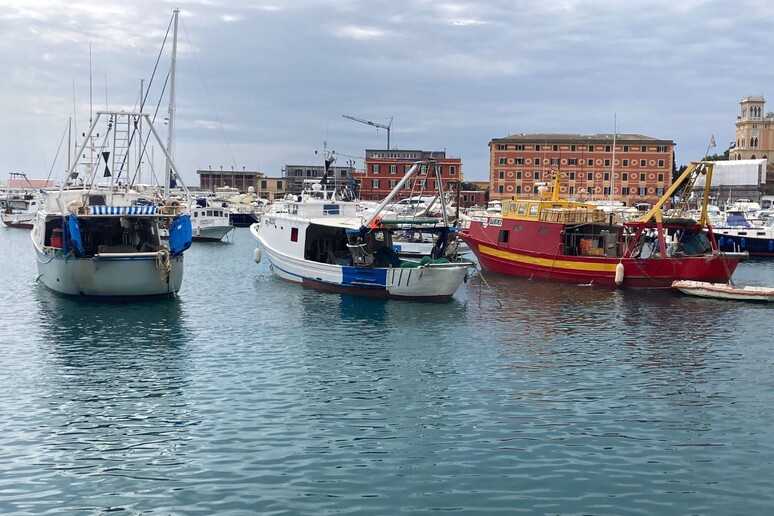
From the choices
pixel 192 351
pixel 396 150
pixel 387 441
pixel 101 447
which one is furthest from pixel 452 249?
pixel 396 150

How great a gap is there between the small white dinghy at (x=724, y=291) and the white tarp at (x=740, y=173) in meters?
95.8

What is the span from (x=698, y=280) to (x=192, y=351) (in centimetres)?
2631

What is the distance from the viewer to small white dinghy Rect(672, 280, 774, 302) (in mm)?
34625

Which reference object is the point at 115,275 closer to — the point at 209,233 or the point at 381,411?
the point at 381,411

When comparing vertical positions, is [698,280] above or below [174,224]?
below

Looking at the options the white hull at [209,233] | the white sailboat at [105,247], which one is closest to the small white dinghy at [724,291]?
the white sailboat at [105,247]

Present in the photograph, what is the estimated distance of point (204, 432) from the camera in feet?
52.6

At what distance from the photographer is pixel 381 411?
17688 millimetres

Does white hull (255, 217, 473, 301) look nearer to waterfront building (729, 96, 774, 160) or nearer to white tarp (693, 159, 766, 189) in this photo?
white tarp (693, 159, 766, 189)

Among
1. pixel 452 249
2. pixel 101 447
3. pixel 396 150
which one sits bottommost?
pixel 101 447

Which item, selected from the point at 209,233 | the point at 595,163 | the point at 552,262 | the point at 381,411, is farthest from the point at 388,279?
the point at 595,163

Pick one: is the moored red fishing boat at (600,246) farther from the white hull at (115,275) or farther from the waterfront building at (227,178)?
the waterfront building at (227,178)

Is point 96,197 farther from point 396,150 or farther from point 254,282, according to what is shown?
point 396,150

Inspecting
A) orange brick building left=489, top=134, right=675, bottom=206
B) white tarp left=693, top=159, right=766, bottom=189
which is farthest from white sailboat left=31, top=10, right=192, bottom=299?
white tarp left=693, top=159, right=766, bottom=189
